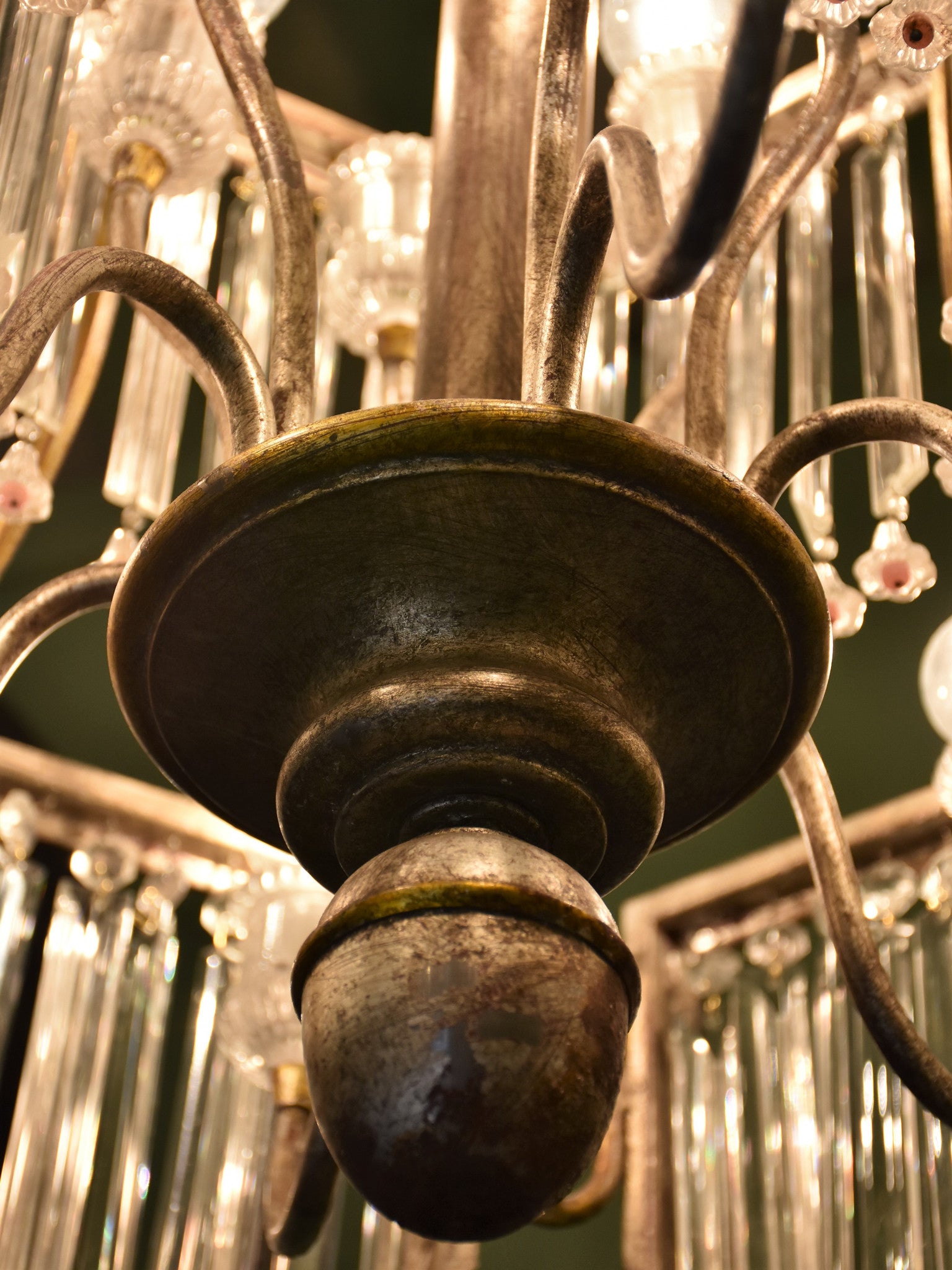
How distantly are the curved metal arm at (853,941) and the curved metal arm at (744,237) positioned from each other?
0.49 feet

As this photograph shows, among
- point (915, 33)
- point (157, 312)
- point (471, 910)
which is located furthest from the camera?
point (915, 33)

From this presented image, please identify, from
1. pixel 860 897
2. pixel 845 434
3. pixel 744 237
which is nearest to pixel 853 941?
pixel 860 897

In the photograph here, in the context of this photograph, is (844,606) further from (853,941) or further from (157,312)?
(157,312)

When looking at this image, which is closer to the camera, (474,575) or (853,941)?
(474,575)

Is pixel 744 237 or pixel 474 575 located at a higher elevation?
pixel 744 237

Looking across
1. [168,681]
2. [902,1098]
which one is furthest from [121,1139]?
[168,681]

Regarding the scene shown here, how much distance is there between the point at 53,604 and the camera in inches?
29.4

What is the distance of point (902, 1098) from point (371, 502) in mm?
1044

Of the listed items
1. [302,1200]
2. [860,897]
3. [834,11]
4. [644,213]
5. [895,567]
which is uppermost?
[834,11]

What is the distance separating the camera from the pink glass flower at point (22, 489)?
3.10 ft

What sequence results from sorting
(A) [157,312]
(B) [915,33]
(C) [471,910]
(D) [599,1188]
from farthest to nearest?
(D) [599,1188]
(B) [915,33]
(A) [157,312]
(C) [471,910]

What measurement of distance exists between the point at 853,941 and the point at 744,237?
0.33 meters

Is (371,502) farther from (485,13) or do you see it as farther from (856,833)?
(856,833)

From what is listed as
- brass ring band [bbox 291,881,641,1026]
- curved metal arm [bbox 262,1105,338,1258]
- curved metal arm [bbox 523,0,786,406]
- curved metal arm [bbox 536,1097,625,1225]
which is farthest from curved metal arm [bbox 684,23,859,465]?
curved metal arm [bbox 536,1097,625,1225]
